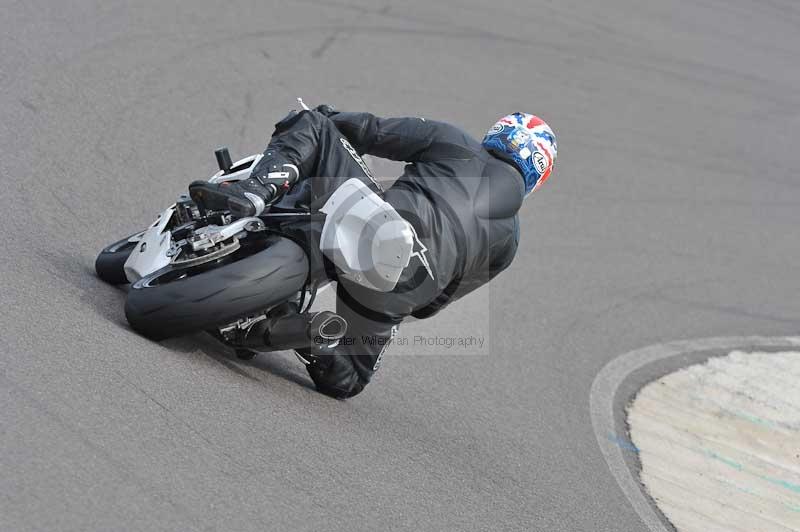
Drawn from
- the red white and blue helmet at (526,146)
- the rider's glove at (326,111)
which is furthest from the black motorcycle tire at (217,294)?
the red white and blue helmet at (526,146)

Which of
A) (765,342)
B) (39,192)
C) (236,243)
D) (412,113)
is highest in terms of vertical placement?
(236,243)

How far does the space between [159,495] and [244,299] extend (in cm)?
101

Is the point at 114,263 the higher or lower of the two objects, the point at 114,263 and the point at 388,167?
the higher

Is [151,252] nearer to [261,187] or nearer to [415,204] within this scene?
[261,187]

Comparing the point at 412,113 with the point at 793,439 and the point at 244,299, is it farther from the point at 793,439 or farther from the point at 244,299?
the point at 244,299

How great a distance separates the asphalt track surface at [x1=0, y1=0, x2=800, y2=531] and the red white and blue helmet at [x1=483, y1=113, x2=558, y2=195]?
55.8 inches

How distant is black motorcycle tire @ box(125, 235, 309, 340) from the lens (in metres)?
4.07

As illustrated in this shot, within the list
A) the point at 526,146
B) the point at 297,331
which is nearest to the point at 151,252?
the point at 297,331

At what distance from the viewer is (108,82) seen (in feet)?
24.2

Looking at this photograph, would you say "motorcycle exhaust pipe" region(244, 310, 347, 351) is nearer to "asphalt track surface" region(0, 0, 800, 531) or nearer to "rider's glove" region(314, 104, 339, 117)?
"asphalt track surface" region(0, 0, 800, 531)

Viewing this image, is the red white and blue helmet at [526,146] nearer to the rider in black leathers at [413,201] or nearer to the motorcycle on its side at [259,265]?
the rider in black leathers at [413,201]

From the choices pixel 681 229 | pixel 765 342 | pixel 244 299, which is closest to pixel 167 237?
pixel 244 299

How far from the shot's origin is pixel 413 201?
14.4 ft

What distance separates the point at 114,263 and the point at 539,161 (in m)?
2.13
